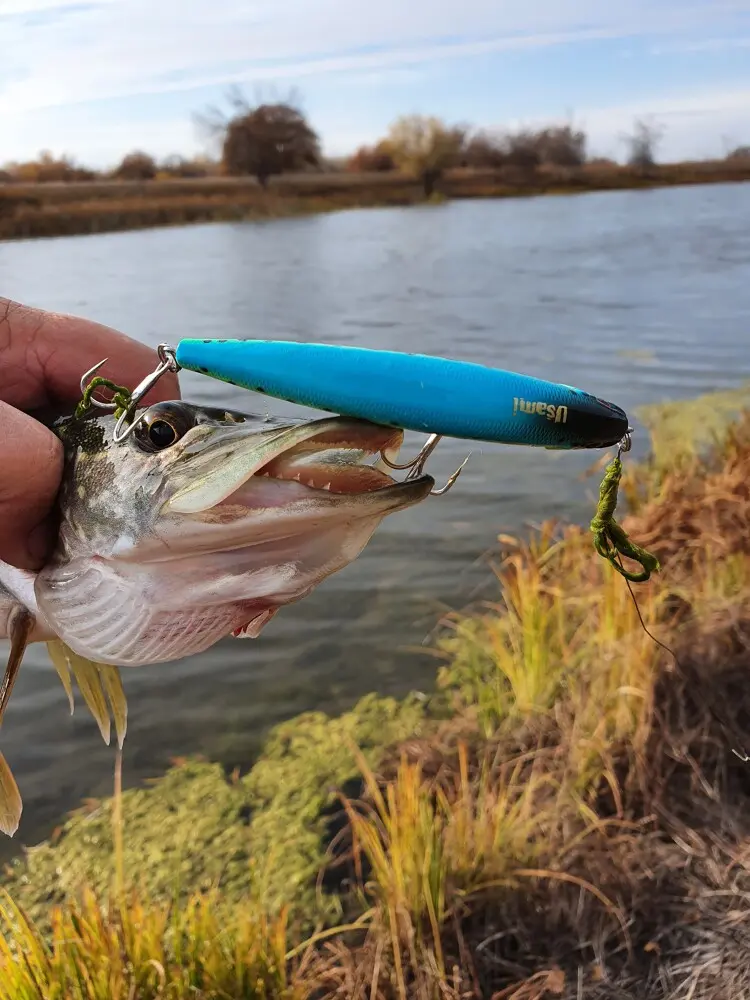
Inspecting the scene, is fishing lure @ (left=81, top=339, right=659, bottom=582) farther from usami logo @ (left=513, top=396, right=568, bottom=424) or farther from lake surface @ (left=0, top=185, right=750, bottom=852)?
lake surface @ (left=0, top=185, right=750, bottom=852)

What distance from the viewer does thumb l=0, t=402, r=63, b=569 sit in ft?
5.34

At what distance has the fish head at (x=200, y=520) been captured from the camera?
1.29m

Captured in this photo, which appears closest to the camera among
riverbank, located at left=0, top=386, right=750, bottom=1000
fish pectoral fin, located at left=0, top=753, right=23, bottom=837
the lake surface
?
fish pectoral fin, located at left=0, top=753, right=23, bottom=837

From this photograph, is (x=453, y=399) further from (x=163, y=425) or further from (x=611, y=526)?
(x=163, y=425)

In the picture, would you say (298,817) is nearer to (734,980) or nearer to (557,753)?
(557,753)

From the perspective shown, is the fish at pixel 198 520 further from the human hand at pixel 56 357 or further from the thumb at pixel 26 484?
the human hand at pixel 56 357

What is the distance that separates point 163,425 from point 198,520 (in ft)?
0.72

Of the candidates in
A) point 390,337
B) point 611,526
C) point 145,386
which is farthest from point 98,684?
point 390,337

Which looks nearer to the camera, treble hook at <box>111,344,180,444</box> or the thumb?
treble hook at <box>111,344,180,444</box>

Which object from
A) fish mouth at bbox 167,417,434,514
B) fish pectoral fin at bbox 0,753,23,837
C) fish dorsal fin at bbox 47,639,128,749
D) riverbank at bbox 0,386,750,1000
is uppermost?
fish mouth at bbox 167,417,434,514

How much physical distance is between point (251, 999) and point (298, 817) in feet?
5.01

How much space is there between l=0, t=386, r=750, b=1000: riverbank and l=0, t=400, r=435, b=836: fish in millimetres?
1219

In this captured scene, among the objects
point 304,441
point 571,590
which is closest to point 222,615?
point 304,441

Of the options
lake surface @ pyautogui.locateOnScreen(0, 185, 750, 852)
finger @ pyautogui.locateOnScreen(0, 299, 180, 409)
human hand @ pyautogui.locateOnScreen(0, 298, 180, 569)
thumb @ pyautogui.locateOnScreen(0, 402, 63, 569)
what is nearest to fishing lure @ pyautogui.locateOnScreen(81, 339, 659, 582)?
thumb @ pyautogui.locateOnScreen(0, 402, 63, 569)
